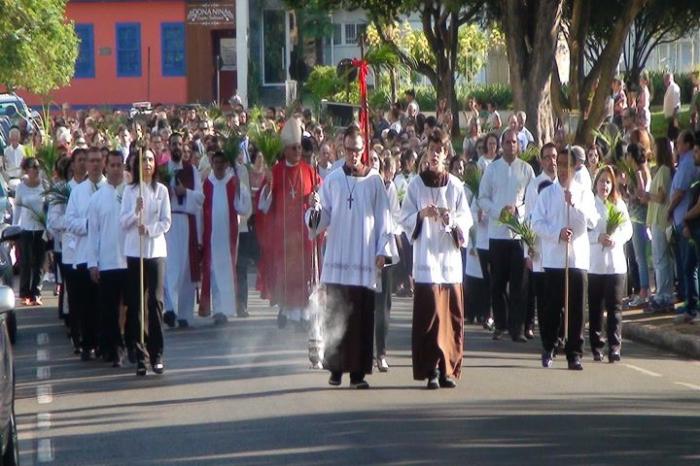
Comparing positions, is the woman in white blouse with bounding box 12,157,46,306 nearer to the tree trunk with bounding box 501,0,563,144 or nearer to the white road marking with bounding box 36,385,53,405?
the white road marking with bounding box 36,385,53,405

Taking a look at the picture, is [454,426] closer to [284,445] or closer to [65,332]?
[284,445]

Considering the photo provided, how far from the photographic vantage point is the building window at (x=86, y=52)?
65.0 metres

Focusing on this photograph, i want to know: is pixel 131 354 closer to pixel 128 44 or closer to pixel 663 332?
pixel 663 332

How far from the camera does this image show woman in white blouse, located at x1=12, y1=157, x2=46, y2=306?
70.3ft

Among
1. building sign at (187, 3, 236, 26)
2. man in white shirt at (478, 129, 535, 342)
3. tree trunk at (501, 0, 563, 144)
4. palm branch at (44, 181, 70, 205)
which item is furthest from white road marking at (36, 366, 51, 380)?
building sign at (187, 3, 236, 26)

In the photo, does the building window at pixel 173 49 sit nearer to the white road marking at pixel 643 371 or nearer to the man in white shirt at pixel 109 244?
the man in white shirt at pixel 109 244

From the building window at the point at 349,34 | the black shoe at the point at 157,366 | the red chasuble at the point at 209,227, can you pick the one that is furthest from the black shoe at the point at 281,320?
the building window at the point at 349,34

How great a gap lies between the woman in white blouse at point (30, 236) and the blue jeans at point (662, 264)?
26.3 feet

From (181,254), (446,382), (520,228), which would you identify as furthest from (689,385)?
(181,254)

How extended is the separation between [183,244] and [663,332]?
5.84 meters

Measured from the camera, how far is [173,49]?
64062 millimetres

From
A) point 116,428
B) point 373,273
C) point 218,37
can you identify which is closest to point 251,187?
point 373,273

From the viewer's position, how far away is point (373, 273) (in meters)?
13.8

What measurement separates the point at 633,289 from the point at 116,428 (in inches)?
388
